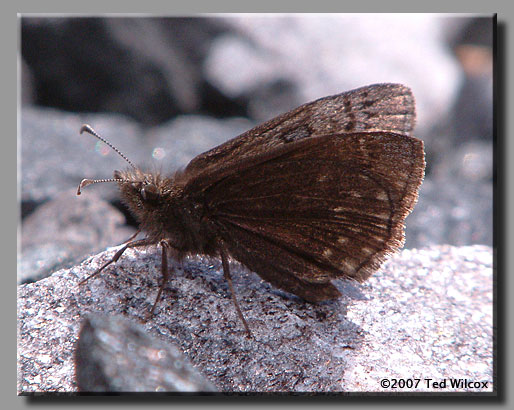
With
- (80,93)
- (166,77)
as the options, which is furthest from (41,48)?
(166,77)

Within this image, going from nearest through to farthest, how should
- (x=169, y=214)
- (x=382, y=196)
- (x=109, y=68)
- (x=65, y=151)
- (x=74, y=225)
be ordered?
(x=382, y=196), (x=169, y=214), (x=74, y=225), (x=65, y=151), (x=109, y=68)

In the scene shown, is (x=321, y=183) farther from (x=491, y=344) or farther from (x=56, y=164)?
(x=56, y=164)

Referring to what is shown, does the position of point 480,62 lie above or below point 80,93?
above

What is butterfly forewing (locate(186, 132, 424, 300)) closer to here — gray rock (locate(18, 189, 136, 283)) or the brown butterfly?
the brown butterfly

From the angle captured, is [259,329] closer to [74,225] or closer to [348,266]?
[348,266]

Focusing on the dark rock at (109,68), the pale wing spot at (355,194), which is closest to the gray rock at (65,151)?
the dark rock at (109,68)

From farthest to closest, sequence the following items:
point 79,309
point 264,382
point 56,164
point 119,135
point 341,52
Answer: point 341,52 < point 119,135 < point 56,164 < point 79,309 < point 264,382

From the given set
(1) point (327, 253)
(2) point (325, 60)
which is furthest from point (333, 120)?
(2) point (325, 60)
